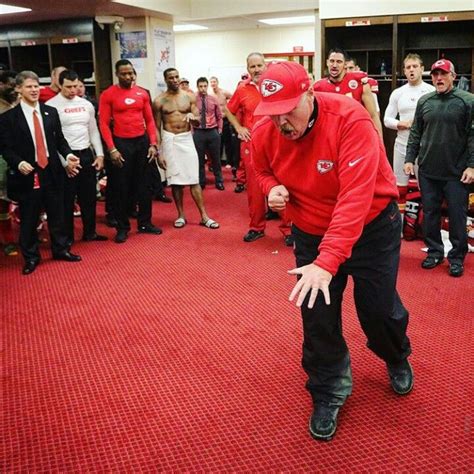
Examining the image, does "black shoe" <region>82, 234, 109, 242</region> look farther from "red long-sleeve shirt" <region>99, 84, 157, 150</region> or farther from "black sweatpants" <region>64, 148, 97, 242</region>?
"red long-sleeve shirt" <region>99, 84, 157, 150</region>

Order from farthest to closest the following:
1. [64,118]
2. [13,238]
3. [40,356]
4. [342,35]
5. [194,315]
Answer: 1. [342,35]
2. [13,238]
3. [64,118]
4. [194,315]
5. [40,356]

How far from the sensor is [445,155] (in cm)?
402

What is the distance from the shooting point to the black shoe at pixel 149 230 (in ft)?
18.4

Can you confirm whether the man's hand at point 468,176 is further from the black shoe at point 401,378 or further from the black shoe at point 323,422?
the black shoe at point 323,422

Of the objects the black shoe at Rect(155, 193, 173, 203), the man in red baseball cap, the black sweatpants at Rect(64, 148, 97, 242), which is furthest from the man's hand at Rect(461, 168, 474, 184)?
the black shoe at Rect(155, 193, 173, 203)

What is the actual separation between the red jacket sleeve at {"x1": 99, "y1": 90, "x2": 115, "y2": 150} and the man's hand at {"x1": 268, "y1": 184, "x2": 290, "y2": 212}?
11.4 feet

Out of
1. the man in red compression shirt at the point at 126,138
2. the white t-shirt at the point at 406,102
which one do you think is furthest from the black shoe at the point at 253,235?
the white t-shirt at the point at 406,102

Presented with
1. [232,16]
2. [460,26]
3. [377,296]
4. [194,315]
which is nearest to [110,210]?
[194,315]

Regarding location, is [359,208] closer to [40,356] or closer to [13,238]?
[40,356]

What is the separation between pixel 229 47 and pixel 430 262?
8.40 metres

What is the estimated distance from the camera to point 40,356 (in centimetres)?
300

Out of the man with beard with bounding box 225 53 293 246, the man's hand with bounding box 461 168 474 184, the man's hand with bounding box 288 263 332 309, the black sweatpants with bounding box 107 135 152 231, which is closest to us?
the man's hand with bounding box 288 263 332 309

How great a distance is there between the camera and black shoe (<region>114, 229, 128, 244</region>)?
5344mm

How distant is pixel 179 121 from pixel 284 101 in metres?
3.96
